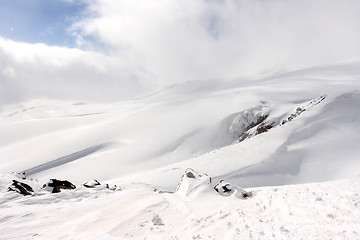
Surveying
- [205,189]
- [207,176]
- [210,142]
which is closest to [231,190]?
[205,189]

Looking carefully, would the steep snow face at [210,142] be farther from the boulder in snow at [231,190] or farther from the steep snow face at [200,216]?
the steep snow face at [200,216]

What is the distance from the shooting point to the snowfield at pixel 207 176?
7.13m

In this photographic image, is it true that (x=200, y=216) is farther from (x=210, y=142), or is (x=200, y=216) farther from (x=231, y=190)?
(x=210, y=142)

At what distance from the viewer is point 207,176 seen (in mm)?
12445

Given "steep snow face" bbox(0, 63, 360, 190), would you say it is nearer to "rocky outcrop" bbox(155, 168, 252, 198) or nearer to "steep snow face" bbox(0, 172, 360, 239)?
"rocky outcrop" bbox(155, 168, 252, 198)

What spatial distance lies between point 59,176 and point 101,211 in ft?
108

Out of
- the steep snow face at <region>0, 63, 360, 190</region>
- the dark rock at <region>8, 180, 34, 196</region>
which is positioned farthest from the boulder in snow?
the dark rock at <region>8, 180, 34, 196</region>

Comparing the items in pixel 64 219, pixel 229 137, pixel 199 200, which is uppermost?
pixel 64 219

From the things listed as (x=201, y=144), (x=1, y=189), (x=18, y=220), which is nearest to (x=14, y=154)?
(x=201, y=144)

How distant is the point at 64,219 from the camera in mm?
8789

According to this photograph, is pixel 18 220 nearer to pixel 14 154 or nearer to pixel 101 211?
pixel 101 211

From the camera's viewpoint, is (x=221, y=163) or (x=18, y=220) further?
(x=221, y=163)

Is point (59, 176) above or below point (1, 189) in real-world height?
below

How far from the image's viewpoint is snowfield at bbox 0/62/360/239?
281 inches
